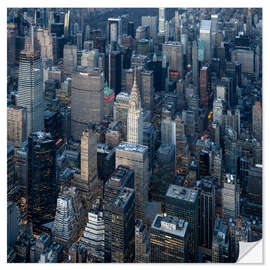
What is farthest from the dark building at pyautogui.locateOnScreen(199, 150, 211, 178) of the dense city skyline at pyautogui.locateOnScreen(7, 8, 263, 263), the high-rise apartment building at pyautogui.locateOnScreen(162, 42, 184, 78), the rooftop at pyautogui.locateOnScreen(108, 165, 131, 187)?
the high-rise apartment building at pyautogui.locateOnScreen(162, 42, 184, 78)

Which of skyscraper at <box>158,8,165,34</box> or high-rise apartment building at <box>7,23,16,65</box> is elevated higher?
skyscraper at <box>158,8,165,34</box>

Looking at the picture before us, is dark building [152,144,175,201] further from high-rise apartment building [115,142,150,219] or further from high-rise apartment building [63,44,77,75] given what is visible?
high-rise apartment building [63,44,77,75]

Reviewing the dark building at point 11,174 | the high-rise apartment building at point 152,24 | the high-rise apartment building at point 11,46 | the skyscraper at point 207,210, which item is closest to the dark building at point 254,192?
the skyscraper at point 207,210

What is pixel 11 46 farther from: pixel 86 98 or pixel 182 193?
pixel 86 98

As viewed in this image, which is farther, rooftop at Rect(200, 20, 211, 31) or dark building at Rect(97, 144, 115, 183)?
dark building at Rect(97, 144, 115, 183)
